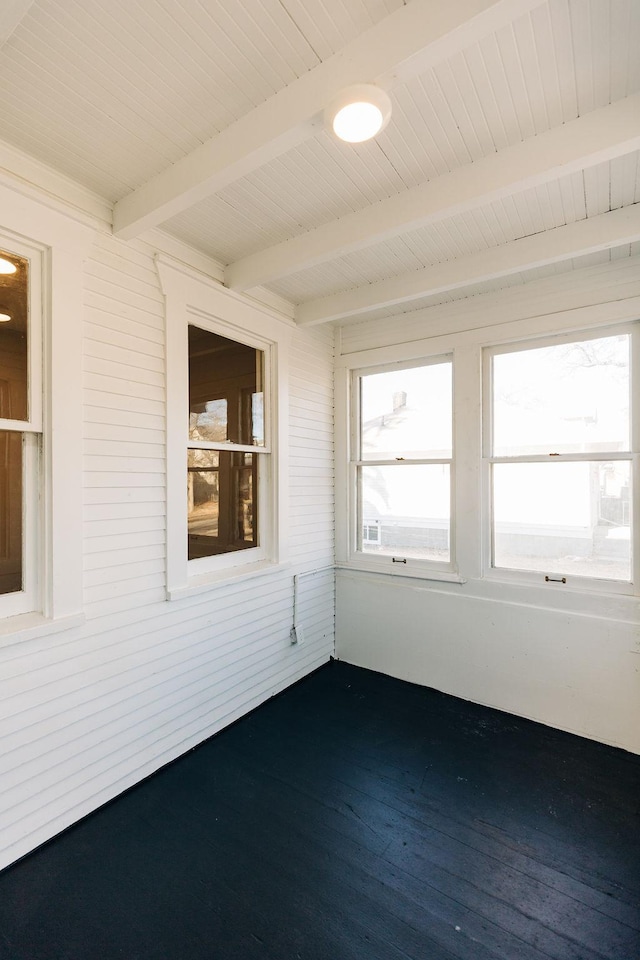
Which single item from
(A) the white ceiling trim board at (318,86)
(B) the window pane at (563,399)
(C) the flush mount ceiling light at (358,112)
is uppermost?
(A) the white ceiling trim board at (318,86)

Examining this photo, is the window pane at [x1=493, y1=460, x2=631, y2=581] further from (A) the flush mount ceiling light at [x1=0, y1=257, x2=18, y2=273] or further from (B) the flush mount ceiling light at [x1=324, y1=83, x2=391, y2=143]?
(A) the flush mount ceiling light at [x1=0, y1=257, x2=18, y2=273]

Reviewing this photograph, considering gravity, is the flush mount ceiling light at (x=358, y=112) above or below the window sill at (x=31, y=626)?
above

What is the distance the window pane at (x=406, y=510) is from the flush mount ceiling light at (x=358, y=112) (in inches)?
89.5

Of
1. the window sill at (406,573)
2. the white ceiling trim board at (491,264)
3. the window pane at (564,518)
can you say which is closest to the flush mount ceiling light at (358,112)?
the white ceiling trim board at (491,264)

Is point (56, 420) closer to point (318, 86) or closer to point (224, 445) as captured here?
point (224, 445)

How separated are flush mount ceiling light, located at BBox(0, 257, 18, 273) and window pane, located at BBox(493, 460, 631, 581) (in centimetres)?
291

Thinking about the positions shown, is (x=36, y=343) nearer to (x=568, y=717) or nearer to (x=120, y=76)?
(x=120, y=76)

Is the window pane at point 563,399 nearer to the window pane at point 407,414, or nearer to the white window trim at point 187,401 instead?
the window pane at point 407,414

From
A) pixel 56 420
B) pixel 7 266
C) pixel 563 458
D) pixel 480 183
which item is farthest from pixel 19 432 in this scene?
pixel 563 458

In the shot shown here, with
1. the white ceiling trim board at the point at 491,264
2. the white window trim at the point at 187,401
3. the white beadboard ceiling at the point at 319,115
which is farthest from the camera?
the white window trim at the point at 187,401

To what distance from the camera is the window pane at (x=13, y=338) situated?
1.78m

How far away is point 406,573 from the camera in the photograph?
131 inches

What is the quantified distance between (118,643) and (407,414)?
2504 mm

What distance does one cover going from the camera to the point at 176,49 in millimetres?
1346
